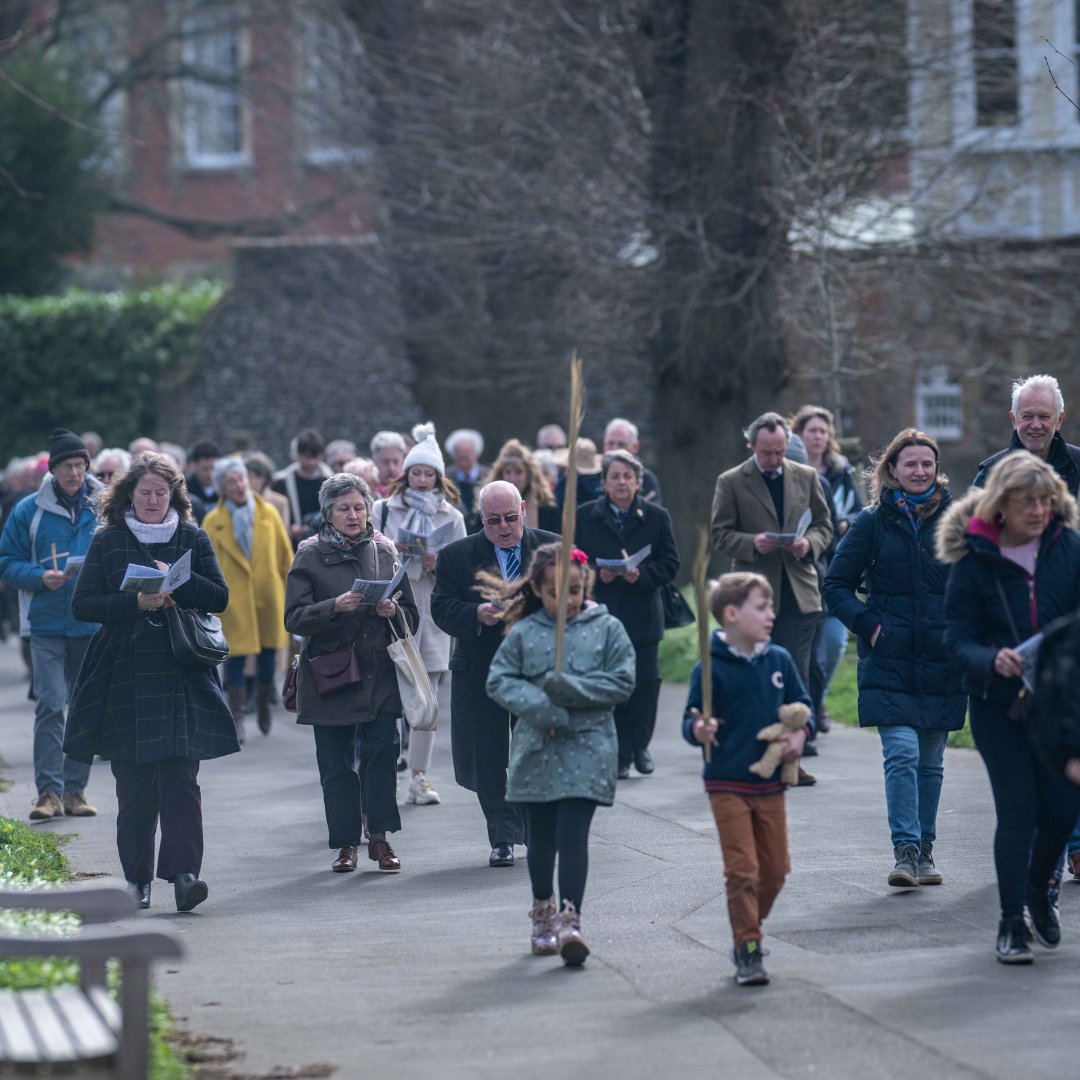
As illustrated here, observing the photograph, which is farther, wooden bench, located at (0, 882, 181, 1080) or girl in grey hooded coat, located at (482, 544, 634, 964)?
girl in grey hooded coat, located at (482, 544, 634, 964)

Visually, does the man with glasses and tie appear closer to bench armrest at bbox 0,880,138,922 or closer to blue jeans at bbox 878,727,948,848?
blue jeans at bbox 878,727,948,848

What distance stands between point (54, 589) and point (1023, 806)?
585cm

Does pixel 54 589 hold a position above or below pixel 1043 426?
below

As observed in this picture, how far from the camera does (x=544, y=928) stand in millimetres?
7281

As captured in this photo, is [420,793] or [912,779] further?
[420,793]

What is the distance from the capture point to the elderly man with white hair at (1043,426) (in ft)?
27.7

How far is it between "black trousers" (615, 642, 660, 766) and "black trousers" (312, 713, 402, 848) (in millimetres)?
2583

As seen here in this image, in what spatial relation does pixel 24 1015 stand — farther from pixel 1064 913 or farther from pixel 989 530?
pixel 1064 913

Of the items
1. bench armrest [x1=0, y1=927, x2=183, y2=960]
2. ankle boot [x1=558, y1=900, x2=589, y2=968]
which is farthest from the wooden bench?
ankle boot [x1=558, y1=900, x2=589, y2=968]

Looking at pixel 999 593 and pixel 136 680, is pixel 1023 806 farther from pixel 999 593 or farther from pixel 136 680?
pixel 136 680

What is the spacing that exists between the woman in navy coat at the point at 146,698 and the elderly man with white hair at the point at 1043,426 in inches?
136

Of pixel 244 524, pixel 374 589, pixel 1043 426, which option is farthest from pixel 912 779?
pixel 244 524

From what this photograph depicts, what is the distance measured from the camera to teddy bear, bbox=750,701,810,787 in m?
6.73

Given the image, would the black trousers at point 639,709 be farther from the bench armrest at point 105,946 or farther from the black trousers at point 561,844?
the bench armrest at point 105,946
